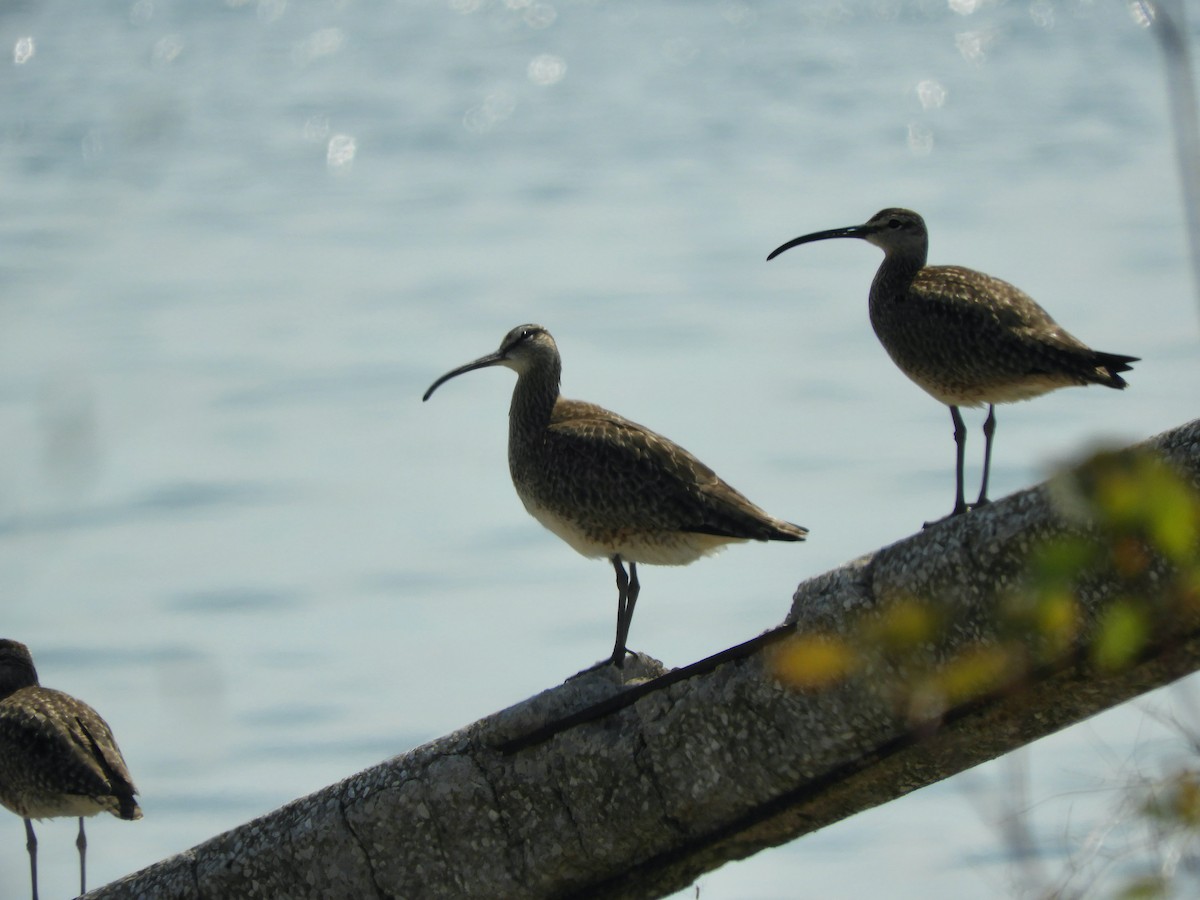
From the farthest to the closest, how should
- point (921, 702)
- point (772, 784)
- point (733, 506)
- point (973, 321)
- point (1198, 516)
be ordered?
1. point (973, 321)
2. point (733, 506)
3. point (772, 784)
4. point (921, 702)
5. point (1198, 516)

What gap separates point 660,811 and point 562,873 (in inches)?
13.8

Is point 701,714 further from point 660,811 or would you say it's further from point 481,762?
point 481,762

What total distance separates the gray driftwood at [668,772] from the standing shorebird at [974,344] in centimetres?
210

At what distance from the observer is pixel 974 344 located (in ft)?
23.7

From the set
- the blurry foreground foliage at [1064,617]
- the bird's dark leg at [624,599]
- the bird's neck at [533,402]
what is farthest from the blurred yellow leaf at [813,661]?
the bird's neck at [533,402]

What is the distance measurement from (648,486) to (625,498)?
0.32 ft

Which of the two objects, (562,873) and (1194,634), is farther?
(562,873)

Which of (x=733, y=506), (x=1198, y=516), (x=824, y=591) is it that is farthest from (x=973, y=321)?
(x=1198, y=516)

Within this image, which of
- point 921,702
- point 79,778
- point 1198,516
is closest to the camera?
point 1198,516

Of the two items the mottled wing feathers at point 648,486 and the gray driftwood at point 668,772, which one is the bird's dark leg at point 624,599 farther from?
the gray driftwood at point 668,772

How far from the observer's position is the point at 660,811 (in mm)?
5059

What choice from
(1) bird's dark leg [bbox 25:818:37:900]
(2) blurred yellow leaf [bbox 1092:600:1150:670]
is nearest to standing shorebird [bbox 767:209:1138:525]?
(2) blurred yellow leaf [bbox 1092:600:1150:670]

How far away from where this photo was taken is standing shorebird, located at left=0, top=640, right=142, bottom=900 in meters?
8.92

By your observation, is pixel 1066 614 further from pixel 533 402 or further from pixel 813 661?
pixel 533 402
